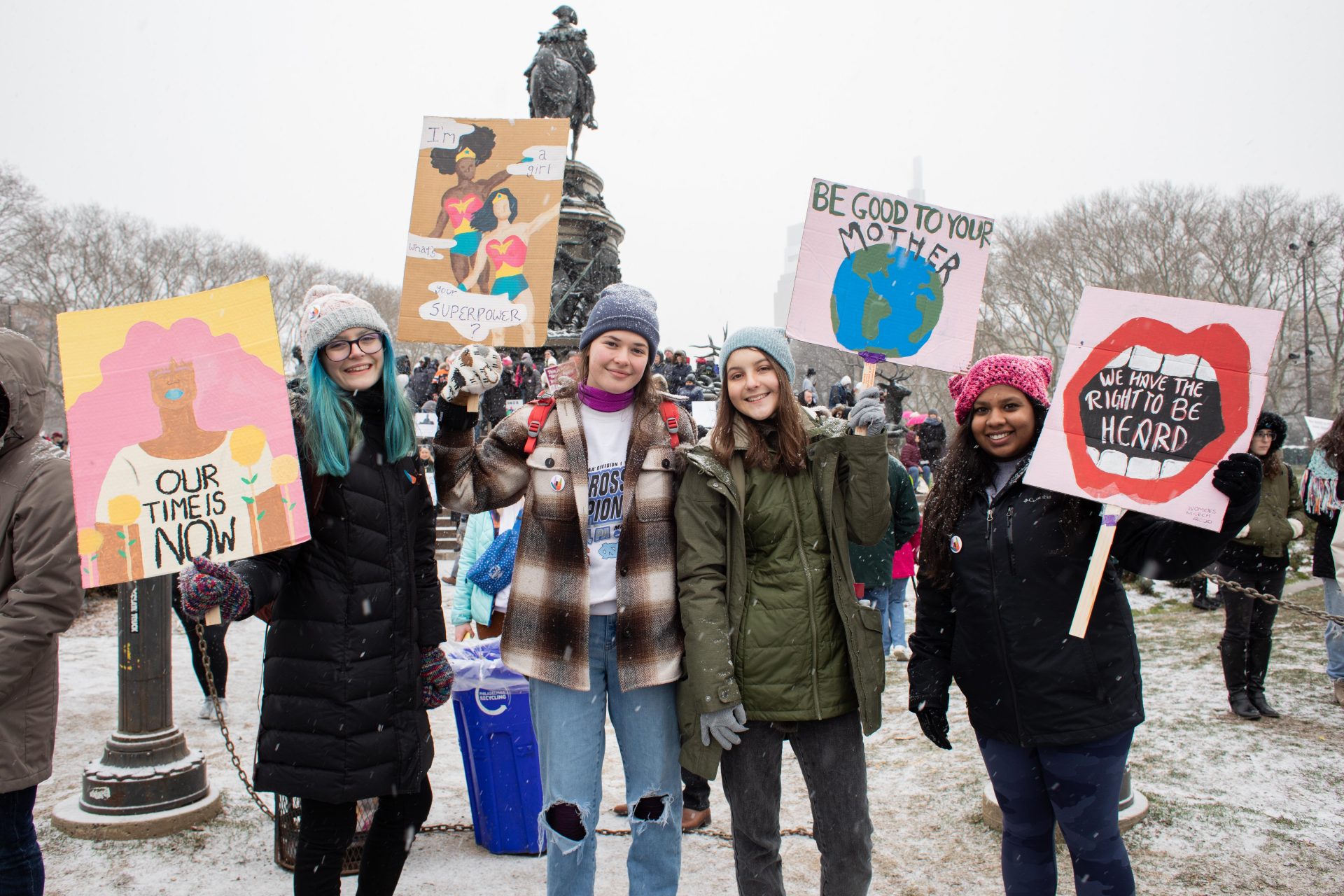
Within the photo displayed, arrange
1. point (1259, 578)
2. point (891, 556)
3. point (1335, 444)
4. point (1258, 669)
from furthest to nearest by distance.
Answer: point (891, 556) → point (1259, 578) → point (1258, 669) → point (1335, 444)

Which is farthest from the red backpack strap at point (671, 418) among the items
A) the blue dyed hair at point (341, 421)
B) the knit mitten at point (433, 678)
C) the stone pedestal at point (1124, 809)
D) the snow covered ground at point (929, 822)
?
the stone pedestal at point (1124, 809)

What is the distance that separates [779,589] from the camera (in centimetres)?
242

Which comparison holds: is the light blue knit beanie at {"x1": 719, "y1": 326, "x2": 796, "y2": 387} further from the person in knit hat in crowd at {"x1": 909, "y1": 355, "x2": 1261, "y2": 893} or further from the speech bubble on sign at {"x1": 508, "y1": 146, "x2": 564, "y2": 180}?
the speech bubble on sign at {"x1": 508, "y1": 146, "x2": 564, "y2": 180}

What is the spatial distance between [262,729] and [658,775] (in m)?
1.14

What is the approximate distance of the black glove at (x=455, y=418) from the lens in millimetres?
2523

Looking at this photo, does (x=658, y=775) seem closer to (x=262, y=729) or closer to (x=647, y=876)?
(x=647, y=876)

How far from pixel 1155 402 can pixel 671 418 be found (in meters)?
1.36

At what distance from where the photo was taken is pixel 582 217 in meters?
16.2

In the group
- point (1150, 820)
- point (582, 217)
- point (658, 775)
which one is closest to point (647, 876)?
point (658, 775)

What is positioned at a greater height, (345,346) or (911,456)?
(345,346)

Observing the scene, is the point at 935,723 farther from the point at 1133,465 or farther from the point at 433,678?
the point at 433,678

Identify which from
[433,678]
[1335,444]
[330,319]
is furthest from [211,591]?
[1335,444]

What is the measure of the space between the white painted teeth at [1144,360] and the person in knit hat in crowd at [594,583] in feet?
4.30

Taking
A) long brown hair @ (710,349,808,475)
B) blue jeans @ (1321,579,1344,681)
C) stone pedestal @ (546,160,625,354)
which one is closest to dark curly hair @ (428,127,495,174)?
long brown hair @ (710,349,808,475)
